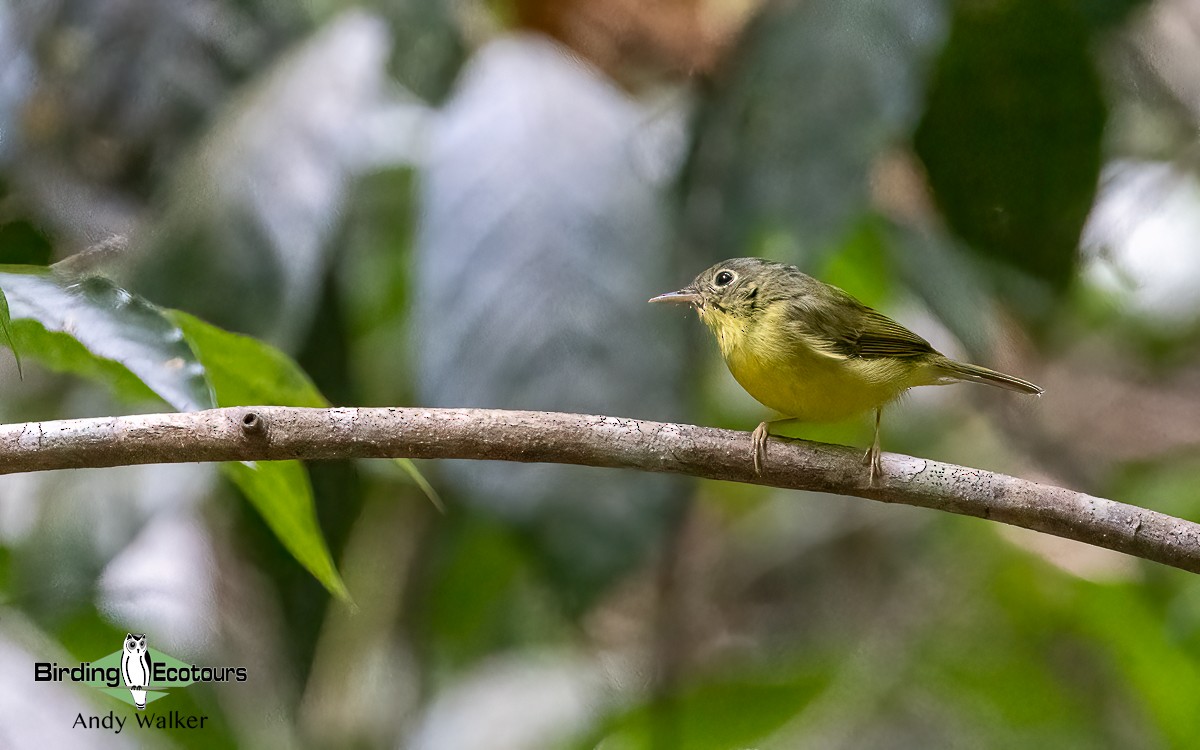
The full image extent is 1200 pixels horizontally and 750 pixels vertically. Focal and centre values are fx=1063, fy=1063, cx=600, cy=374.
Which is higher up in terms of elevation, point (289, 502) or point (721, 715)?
point (289, 502)

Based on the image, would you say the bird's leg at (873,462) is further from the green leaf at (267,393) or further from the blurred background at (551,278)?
the green leaf at (267,393)

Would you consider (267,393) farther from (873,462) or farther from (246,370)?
(873,462)

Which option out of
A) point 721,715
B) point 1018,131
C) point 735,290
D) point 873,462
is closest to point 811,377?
point 735,290

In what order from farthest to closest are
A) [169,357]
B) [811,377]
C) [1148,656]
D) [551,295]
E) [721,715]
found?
[1148,656] < [721,715] < [551,295] < [811,377] < [169,357]

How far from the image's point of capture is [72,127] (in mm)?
1521

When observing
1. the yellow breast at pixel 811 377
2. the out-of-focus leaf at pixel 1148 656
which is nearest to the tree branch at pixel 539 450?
the yellow breast at pixel 811 377

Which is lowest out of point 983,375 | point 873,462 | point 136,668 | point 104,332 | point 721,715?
point 721,715

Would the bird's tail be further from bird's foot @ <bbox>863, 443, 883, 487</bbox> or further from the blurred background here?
bird's foot @ <bbox>863, 443, 883, 487</bbox>

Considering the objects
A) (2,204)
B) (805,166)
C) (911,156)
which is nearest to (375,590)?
(2,204)

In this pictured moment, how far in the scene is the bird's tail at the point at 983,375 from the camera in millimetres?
1500

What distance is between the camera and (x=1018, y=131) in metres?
1.63

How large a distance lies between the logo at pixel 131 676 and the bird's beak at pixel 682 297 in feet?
2.65

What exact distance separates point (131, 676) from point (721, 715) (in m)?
0.96

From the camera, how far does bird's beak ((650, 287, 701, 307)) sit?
1.57 m
